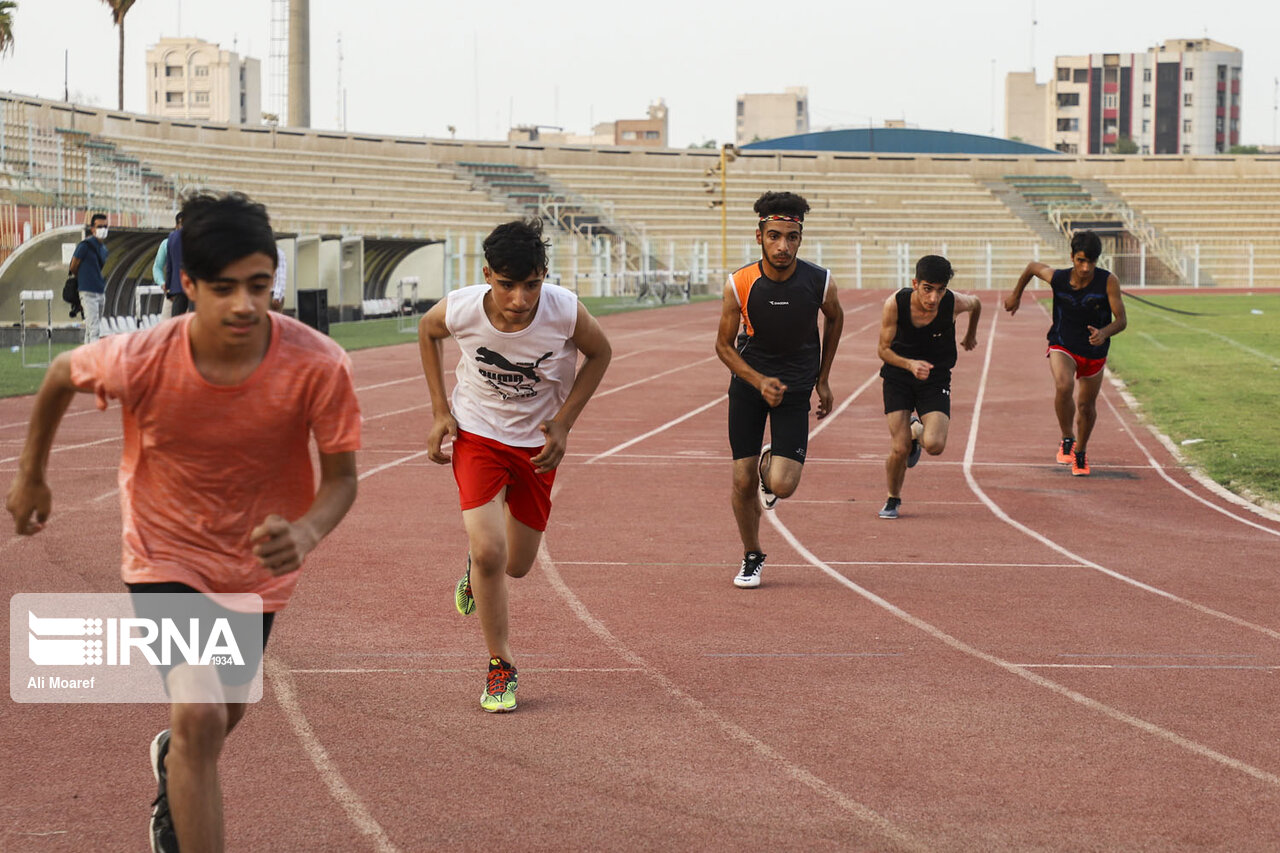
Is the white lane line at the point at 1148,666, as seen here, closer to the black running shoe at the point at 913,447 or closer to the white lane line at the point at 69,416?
the black running shoe at the point at 913,447

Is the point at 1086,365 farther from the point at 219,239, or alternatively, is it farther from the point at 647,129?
the point at 647,129

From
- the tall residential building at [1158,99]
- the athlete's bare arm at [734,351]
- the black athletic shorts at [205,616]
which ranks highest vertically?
the tall residential building at [1158,99]

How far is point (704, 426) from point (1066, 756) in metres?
10.8

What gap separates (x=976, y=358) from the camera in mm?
25562

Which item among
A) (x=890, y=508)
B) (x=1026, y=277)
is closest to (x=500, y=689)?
(x=890, y=508)

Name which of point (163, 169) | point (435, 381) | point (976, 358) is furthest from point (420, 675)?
point (163, 169)

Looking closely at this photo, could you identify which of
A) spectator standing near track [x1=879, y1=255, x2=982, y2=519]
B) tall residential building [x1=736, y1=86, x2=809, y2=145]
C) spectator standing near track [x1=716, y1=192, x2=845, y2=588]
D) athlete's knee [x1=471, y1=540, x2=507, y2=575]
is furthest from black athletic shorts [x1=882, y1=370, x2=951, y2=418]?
tall residential building [x1=736, y1=86, x2=809, y2=145]

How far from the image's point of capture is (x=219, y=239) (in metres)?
3.30

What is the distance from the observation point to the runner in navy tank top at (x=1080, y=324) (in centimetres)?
1190

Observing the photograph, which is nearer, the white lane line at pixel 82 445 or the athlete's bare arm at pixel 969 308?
the athlete's bare arm at pixel 969 308

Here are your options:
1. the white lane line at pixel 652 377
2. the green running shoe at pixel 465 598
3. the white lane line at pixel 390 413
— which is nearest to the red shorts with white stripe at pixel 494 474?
the green running shoe at pixel 465 598

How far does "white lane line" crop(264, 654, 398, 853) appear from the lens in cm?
416

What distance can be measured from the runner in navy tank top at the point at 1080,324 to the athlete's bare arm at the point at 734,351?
4820 millimetres

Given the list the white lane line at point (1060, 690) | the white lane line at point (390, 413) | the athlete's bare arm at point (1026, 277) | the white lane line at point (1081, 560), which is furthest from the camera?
the white lane line at point (390, 413)
